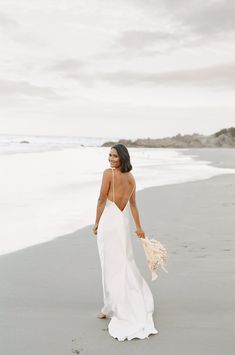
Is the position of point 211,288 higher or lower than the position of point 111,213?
lower

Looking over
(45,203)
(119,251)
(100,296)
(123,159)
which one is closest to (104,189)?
(123,159)

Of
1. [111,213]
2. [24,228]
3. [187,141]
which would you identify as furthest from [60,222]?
[187,141]

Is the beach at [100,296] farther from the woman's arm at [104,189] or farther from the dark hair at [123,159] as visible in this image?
the dark hair at [123,159]

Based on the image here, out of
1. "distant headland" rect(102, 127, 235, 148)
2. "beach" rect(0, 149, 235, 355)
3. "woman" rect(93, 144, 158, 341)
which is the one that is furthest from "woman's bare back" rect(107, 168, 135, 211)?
"distant headland" rect(102, 127, 235, 148)

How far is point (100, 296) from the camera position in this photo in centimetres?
600

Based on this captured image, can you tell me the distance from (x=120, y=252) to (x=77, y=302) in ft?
3.97

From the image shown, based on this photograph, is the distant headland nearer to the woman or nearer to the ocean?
the ocean

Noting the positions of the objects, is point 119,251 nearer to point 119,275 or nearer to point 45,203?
point 119,275

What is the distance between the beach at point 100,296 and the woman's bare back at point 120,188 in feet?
4.63

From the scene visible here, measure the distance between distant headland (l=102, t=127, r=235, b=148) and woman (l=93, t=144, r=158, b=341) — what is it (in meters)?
→ 72.0

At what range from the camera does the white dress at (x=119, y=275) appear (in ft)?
16.2

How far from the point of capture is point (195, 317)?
5301 millimetres

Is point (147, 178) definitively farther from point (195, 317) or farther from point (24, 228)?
point (195, 317)

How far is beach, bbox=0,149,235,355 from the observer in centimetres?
463
